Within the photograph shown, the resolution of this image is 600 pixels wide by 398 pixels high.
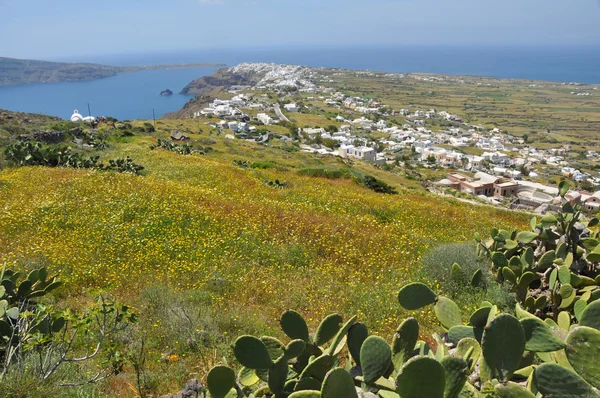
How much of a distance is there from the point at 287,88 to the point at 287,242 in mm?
185792

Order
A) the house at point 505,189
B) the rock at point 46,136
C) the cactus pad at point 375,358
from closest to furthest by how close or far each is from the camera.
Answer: the cactus pad at point 375,358 → the rock at point 46,136 → the house at point 505,189

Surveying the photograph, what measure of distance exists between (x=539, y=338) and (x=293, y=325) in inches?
64.6

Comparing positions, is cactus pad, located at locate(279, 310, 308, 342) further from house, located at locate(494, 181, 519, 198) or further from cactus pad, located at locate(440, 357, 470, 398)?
house, located at locate(494, 181, 519, 198)

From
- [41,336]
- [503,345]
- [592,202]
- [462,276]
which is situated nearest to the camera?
[503,345]

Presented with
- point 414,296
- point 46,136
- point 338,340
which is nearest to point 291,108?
point 46,136

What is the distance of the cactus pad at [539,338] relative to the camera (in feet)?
7.89

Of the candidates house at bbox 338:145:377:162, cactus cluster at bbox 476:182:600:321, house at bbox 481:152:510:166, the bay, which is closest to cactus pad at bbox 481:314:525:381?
cactus cluster at bbox 476:182:600:321

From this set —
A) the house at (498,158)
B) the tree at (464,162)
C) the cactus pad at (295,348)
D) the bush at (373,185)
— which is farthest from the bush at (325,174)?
the house at (498,158)

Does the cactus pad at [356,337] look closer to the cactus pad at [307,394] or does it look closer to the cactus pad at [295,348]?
the cactus pad at [295,348]

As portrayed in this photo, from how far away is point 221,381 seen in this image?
107 inches

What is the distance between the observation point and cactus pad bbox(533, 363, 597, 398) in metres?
1.95

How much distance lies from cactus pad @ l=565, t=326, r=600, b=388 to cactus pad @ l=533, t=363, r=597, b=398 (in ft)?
0.37

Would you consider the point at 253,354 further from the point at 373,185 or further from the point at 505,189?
the point at 505,189

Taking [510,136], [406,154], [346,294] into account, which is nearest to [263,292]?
[346,294]
